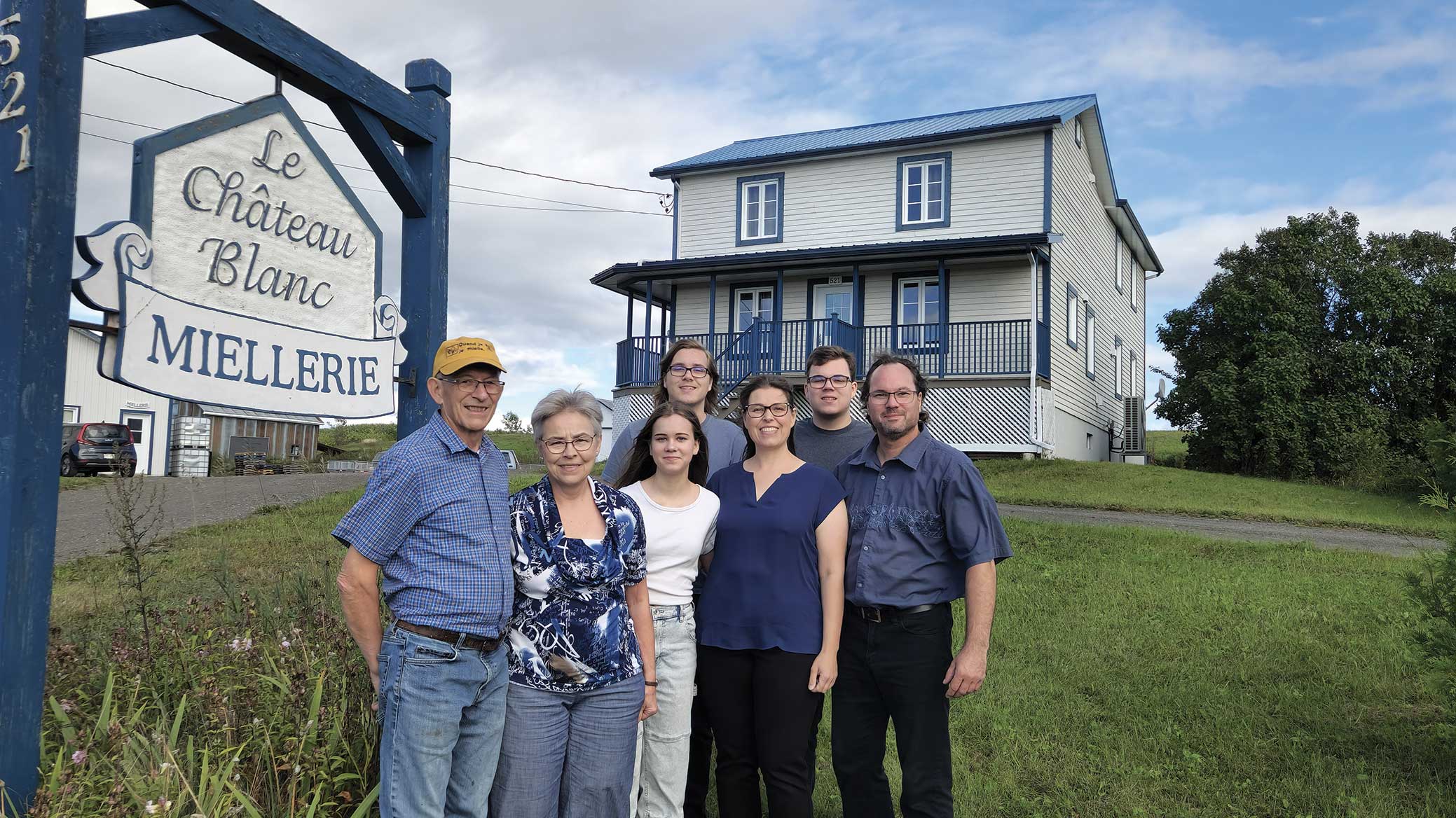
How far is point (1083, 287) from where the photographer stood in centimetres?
2262

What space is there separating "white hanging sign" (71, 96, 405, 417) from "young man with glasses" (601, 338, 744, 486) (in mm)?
1070

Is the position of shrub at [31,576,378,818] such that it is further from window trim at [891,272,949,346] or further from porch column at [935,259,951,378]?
window trim at [891,272,949,346]

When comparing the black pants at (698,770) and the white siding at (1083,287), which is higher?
the white siding at (1083,287)

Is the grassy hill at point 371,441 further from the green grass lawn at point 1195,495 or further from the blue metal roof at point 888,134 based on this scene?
the green grass lawn at point 1195,495

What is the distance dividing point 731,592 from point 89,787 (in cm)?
217

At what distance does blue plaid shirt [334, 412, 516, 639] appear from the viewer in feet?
8.99

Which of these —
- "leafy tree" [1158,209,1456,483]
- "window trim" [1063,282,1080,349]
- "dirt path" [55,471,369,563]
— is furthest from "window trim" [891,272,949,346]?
"dirt path" [55,471,369,563]

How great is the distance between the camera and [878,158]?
2100 centimetres

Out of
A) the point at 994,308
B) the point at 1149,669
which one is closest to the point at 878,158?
the point at 994,308

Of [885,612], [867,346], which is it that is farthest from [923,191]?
[885,612]

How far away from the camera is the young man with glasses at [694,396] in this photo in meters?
4.10

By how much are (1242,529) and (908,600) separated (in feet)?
35.1

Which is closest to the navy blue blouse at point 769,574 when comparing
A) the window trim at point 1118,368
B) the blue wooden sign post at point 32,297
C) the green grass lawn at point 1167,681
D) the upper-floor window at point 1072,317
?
the green grass lawn at point 1167,681

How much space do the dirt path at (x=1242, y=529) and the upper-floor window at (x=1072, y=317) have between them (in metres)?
8.38
